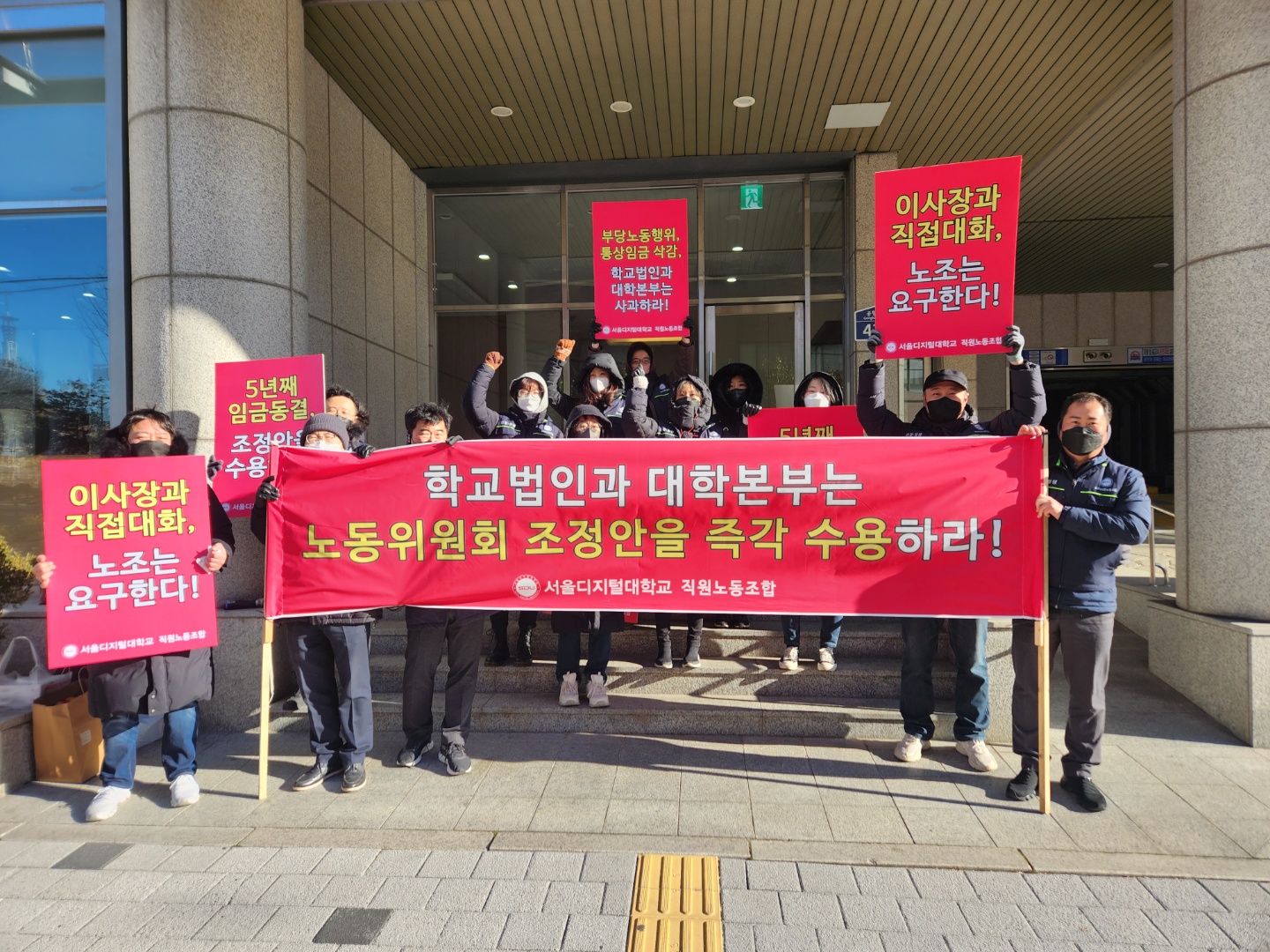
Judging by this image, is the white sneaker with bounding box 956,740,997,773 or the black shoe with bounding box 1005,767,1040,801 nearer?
the black shoe with bounding box 1005,767,1040,801

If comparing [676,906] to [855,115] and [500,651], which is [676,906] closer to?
[500,651]

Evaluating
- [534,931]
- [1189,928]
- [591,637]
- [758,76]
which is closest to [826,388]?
[591,637]

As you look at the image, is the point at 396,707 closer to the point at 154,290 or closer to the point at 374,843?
the point at 374,843

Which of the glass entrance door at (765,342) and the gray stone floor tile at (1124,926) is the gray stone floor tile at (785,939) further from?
the glass entrance door at (765,342)

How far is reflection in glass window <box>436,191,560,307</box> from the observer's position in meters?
9.80

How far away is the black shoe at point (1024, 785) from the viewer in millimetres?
3627

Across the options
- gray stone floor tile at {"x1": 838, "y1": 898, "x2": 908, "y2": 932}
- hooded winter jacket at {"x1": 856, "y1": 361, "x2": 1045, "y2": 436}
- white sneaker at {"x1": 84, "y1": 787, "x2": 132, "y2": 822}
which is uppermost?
hooded winter jacket at {"x1": 856, "y1": 361, "x2": 1045, "y2": 436}

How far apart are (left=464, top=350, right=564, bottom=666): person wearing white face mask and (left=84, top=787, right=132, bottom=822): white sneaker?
6.95 ft

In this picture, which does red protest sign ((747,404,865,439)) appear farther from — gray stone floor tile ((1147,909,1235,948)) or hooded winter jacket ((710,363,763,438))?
gray stone floor tile ((1147,909,1235,948))

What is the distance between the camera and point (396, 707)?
471 cm

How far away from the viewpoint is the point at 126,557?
11.9 ft

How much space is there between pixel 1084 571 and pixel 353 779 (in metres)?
3.85

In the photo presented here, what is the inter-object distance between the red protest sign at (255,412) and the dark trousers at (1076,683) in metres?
4.26

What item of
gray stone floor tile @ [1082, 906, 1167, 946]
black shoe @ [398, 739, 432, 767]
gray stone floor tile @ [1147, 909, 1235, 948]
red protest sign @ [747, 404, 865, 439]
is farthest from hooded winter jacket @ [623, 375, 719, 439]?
gray stone floor tile @ [1147, 909, 1235, 948]
